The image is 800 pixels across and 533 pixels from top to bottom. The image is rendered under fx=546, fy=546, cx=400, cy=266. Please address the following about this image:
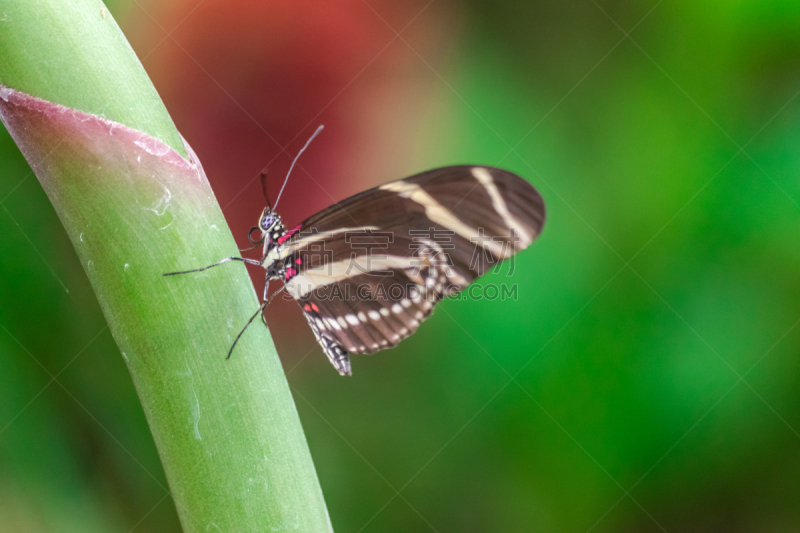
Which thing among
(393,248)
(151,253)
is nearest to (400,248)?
(393,248)

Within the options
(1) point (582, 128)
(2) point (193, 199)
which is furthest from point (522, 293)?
(2) point (193, 199)

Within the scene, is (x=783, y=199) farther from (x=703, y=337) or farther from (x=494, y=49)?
(x=494, y=49)

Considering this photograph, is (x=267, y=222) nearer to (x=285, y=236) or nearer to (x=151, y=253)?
(x=285, y=236)

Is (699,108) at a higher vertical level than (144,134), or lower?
higher

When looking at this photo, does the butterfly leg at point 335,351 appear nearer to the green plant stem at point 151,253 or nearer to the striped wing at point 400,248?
the striped wing at point 400,248

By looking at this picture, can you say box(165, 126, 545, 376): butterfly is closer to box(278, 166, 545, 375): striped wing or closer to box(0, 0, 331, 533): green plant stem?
box(278, 166, 545, 375): striped wing

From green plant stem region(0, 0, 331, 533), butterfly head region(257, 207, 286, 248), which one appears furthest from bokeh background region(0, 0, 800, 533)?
green plant stem region(0, 0, 331, 533)

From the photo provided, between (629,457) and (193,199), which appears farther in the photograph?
(629,457)
